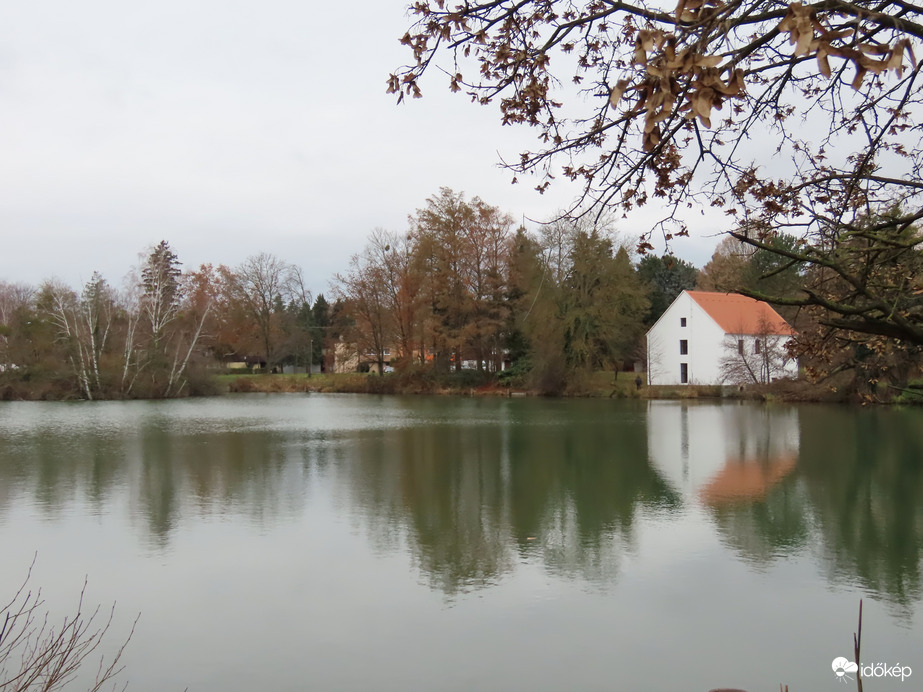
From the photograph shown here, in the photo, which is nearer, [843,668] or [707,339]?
[843,668]

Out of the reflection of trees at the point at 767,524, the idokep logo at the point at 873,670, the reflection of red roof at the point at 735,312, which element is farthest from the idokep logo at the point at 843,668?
the reflection of red roof at the point at 735,312

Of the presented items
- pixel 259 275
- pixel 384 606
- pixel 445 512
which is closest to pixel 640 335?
pixel 259 275

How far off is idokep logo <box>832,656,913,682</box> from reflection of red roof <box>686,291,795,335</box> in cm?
3339

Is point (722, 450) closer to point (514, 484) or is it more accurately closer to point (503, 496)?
point (514, 484)

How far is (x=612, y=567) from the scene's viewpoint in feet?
23.3

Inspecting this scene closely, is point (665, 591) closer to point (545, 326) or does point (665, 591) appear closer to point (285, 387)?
point (545, 326)

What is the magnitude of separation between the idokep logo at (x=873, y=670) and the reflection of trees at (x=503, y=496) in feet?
7.01

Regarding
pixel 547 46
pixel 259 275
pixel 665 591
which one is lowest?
pixel 665 591

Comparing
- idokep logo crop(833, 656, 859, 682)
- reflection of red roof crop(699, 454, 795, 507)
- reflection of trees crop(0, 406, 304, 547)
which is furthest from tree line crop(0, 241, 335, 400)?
idokep logo crop(833, 656, 859, 682)

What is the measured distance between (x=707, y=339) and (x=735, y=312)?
9.08ft

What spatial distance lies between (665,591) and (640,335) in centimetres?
3895

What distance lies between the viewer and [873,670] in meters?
4.92

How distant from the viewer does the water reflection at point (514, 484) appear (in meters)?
7.69

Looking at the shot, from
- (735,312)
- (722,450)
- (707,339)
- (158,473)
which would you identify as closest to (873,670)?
(158,473)
